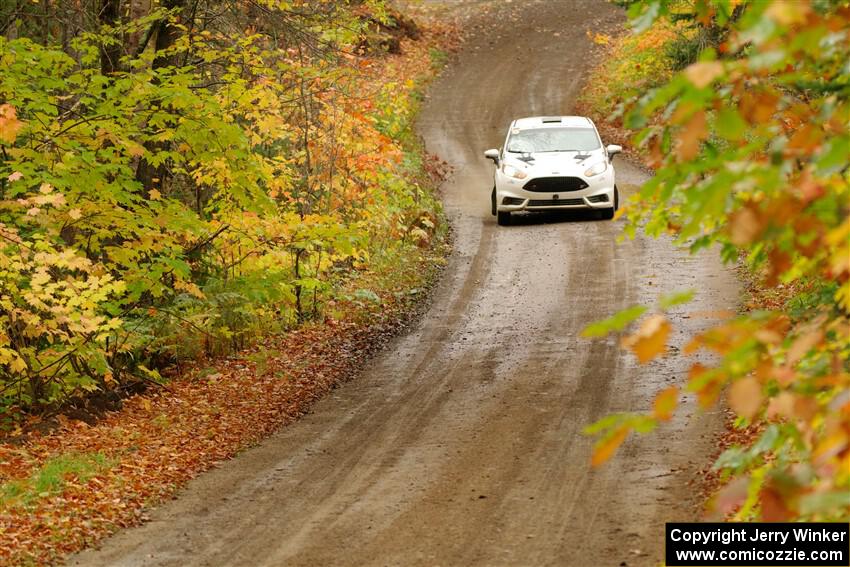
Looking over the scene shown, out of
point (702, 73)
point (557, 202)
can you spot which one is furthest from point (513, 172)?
point (702, 73)

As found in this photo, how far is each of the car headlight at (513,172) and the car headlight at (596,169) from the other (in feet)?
3.95

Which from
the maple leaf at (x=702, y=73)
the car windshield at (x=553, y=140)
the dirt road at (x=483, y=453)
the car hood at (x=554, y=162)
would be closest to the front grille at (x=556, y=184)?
the car hood at (x=554, y=162)

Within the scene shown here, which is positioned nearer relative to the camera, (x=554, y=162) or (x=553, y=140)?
(x=554, y=162)

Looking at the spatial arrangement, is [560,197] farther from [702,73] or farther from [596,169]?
[702,73]

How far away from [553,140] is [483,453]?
12.2 metres

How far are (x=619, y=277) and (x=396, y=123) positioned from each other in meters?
12.5

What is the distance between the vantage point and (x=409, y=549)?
7113 millimetres

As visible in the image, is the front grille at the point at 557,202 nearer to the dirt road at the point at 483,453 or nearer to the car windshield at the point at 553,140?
the car windshield at the point at 553,140

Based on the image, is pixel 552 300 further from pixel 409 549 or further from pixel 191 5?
pixel 409 549

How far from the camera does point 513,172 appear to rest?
19609mm

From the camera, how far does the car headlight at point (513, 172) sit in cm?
1948

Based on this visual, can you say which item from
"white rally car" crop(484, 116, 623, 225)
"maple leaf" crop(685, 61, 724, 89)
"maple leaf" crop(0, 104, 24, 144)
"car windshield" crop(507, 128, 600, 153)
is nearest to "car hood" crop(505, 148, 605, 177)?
"white rally car" crop(484, 116, 623, 225)

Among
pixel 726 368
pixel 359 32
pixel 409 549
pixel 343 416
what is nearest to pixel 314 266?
pixel 359 32

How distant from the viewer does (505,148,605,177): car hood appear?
63.3ft
